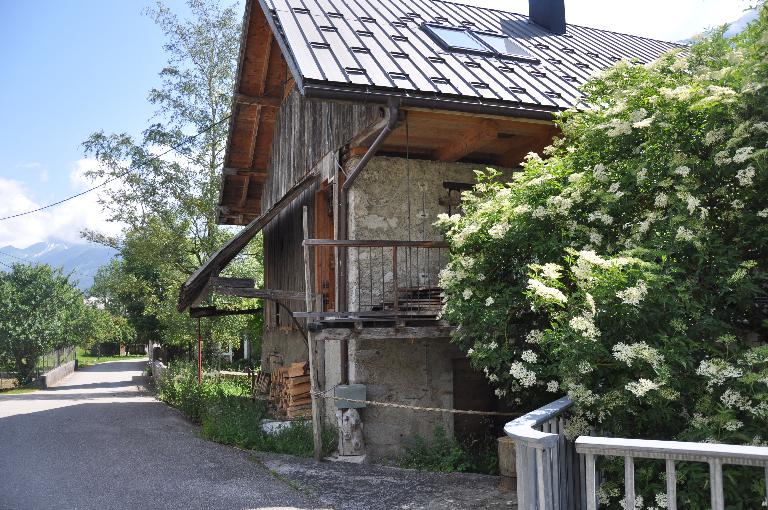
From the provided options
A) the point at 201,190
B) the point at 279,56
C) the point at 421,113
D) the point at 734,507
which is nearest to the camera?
the point at 734,507

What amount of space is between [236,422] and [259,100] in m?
6.26

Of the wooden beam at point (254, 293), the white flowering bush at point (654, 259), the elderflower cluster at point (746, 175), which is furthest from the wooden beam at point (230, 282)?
the elderflower cluster at point (746, 175)

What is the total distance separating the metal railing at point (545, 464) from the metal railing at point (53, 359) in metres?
26.3

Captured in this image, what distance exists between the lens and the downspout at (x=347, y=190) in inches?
301

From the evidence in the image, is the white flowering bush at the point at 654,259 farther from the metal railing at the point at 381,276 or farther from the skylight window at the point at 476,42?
the skylight window at the point at 476,42

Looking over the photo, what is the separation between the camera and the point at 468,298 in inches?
239

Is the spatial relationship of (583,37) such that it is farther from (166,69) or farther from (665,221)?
(166,69)

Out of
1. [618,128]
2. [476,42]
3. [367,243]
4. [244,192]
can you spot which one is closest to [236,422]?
[367,243]

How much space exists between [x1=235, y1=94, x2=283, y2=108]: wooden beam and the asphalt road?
6.09 metres

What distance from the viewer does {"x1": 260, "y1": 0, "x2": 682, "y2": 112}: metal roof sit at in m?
7.87

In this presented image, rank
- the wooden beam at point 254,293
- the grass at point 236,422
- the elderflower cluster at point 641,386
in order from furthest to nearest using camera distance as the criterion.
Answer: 1. the wooden beam at point 254,293
2. the grass at point 236,422
3. the elderflower cluster at point 641,386

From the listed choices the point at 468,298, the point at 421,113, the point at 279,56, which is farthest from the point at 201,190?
the point at 468,298

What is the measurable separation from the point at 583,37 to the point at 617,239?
29.5 ft

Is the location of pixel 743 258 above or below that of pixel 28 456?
above
